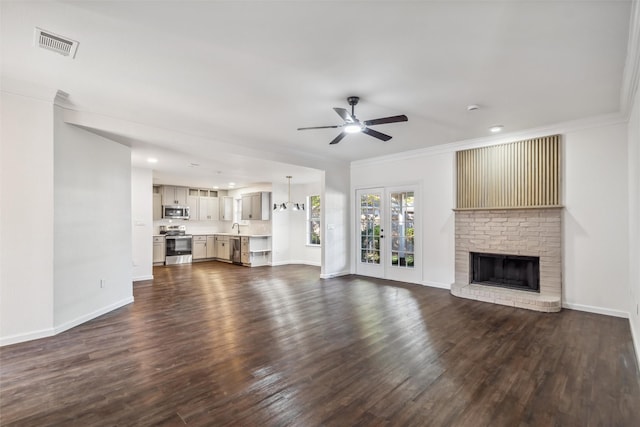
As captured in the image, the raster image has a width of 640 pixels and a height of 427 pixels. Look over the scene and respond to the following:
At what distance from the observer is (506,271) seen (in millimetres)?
5461

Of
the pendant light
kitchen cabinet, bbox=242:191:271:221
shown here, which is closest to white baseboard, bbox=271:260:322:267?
kitchen cabinet, bbox=242:191:271:221

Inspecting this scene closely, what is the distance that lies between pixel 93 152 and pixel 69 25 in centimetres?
236

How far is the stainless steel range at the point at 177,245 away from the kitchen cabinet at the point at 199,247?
24 centimetres

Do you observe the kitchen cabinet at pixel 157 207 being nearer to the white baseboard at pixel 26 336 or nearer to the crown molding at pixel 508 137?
the white baseboard at pixel 26 336

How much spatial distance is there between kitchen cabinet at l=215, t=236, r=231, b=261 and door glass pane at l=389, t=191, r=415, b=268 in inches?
223

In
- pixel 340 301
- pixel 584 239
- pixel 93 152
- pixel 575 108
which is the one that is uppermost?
pixel 575 108

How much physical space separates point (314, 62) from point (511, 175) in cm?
412

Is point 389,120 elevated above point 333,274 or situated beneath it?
elevated above

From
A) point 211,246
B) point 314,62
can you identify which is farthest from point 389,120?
point 211,246

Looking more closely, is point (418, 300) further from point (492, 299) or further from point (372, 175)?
point (372, 175)

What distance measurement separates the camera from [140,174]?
22.9 ft

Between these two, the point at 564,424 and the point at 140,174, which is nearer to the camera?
the point at 564,424

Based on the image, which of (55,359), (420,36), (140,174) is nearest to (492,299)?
(420,36)

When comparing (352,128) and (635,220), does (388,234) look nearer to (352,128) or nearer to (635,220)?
(352,128)
